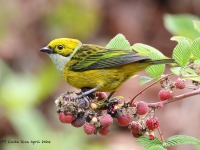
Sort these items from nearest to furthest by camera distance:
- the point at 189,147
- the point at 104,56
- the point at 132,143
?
the point at 104,56 < the point at 189,147 < the point at 132,143

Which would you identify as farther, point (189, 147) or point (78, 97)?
point (189, 147)

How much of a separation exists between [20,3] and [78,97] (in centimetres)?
724

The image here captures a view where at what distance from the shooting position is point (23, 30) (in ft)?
32.7

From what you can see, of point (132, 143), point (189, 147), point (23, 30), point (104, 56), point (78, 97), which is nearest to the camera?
point (78, 97)

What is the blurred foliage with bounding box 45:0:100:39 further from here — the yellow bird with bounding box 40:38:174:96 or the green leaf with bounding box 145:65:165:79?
the green leaf with bounding box 145:65:165:79

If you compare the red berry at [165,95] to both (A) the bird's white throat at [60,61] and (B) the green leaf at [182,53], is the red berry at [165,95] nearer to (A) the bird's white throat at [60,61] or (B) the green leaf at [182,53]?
(B) the green leaf at [182,53]

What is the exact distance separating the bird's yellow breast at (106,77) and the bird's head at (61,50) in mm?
215

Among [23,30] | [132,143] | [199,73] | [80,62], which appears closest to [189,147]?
[132,143]

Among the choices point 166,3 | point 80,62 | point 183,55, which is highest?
point 183,55

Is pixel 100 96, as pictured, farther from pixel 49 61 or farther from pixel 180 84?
pixel 49 61

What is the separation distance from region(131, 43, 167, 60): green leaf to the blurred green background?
96.8 inches

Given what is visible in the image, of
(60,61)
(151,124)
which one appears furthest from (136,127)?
(60,61)

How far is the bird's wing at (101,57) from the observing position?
3.52 meters

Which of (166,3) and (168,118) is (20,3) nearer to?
(166,3)
